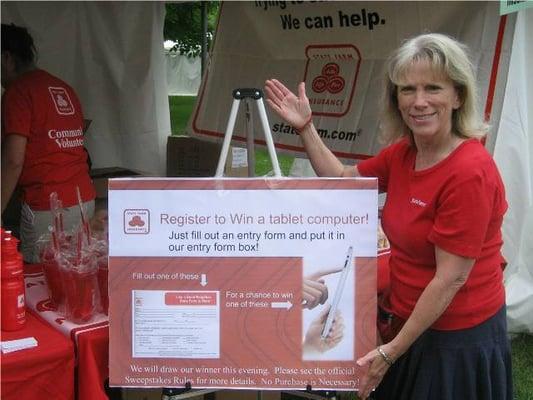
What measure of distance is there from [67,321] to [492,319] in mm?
1213

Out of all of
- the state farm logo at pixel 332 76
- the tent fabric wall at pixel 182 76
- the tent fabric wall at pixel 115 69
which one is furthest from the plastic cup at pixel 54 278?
the tent fabric wall at pixel 182 76

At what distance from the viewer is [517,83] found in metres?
3.50

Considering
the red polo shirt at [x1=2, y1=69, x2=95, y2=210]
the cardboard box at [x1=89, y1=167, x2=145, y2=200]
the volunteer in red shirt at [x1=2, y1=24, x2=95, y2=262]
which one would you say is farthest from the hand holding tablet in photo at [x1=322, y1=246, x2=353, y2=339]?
the cardboard box at [x1=89, y1=167, x2=145, y2=200]

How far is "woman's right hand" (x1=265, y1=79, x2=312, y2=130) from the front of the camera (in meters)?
2.12

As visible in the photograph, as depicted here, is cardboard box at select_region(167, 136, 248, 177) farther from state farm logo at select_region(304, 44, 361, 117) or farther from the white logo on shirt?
the white logo on shirt

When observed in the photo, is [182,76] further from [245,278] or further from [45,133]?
[245,278]

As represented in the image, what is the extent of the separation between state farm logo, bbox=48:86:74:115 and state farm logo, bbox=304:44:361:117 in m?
1.52

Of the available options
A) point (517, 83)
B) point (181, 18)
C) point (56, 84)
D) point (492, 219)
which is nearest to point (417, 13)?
point (517, 83)

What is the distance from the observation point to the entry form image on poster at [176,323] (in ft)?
→ 5.71

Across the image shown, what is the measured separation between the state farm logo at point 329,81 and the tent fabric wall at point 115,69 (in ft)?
6.70

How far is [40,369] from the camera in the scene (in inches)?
71.9

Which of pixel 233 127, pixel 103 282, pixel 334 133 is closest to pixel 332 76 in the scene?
pixel 334 133

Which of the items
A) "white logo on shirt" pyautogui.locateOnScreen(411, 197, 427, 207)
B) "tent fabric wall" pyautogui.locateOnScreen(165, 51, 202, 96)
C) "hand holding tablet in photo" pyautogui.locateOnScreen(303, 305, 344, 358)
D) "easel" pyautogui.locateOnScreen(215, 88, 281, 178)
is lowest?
"hand holding tablet in photo" pyautogui.locateOnScreen(303, 305, 344, 358)

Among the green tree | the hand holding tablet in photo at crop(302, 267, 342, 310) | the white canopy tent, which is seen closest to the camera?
the hand holding tablet in photo at crop(302, 267, 342, 310)
